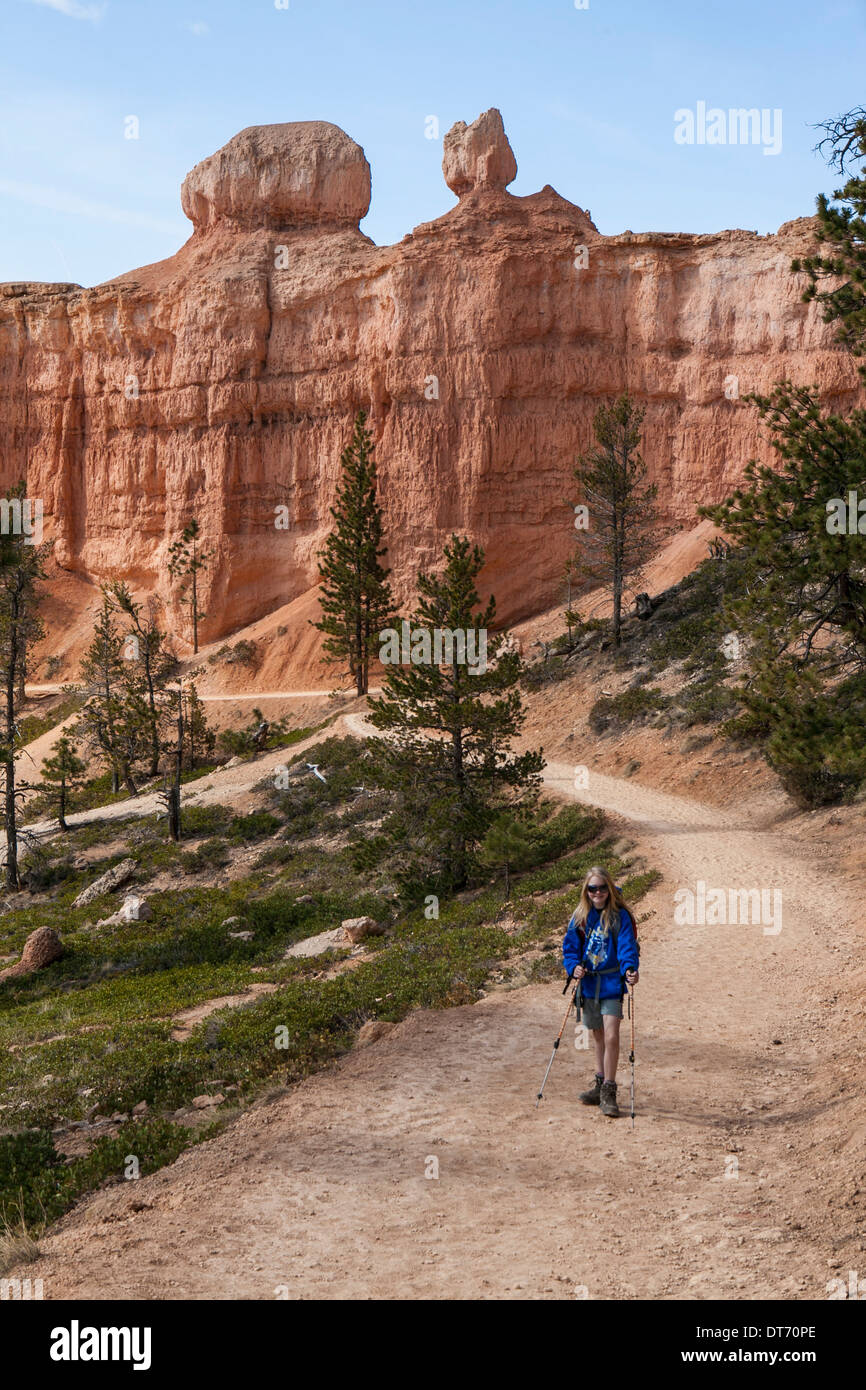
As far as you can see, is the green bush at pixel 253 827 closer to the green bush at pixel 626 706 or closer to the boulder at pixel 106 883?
the boulder at pixel 106 883

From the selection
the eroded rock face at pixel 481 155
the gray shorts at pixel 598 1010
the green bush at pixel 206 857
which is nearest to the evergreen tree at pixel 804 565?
the gray shorts at pixel 598 1010

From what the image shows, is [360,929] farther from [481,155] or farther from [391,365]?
[481,155]

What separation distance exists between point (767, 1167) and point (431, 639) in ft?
50.6

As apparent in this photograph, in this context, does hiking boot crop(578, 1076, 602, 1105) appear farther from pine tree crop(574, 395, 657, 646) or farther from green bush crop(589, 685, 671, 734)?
pine tree crop(574, 395, 657, 646)

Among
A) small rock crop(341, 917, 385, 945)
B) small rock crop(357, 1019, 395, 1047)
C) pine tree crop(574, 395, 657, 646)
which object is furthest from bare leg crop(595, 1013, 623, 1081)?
pine tree crop(574, 395, 657, 646)

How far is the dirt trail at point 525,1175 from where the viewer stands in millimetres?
6461

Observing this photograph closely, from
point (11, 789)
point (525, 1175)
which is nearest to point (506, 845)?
point (525, 1175)

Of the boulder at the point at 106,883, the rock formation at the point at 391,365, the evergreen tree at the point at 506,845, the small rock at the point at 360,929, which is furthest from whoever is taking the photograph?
the rock formation at the point at 391,365

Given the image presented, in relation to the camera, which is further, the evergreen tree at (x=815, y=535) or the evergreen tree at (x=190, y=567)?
the evergreen tree at (x=190, y=567)

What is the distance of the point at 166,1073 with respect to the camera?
12.0 meters

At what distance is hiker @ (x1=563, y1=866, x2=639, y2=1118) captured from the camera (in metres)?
8.78

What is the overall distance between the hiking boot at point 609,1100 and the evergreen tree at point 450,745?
12.7 meters

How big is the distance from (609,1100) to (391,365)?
52.8 m

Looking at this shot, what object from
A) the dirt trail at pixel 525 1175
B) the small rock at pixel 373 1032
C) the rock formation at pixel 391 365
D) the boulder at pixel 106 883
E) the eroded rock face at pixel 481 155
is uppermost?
the eroded rock face at pixel 481 155
